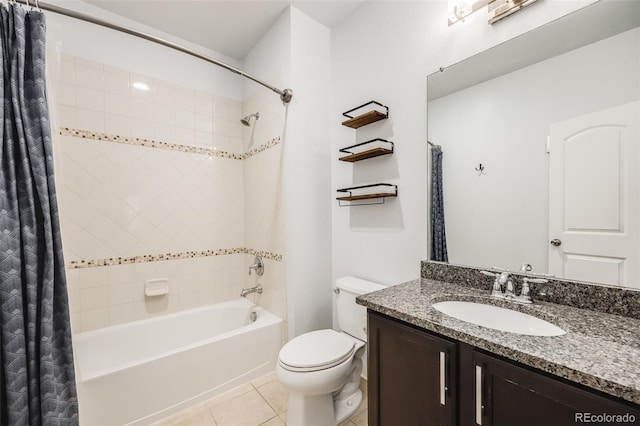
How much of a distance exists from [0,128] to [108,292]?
1.42 meters

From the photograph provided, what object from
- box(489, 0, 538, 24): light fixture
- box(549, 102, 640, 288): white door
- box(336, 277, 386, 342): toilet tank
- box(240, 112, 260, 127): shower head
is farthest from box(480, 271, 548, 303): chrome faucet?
box(240, 112, 260, 127): shower head

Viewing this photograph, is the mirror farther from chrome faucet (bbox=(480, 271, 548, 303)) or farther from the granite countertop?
the granite countertop

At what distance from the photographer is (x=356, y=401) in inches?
66.1

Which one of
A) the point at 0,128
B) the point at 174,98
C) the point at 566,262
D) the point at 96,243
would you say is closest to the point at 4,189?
the point at 0,128

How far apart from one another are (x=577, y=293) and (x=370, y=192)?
1.13 m

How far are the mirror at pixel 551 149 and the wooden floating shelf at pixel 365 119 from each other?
38cm

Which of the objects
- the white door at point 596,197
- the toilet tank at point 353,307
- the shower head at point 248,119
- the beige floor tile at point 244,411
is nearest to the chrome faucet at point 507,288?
the white door at point 596,197

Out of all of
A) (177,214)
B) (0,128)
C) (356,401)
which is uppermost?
(0,128)

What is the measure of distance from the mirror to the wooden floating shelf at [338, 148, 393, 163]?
34cm

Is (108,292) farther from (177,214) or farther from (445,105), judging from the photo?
(445,105)

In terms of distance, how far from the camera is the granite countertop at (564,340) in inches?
24.3

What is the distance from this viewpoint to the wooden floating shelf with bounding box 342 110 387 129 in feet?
5.57

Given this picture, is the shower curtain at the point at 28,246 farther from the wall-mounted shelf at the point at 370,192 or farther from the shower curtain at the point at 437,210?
the shower curtain at the point at 437,210

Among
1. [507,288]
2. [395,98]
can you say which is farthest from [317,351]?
[395,98]
